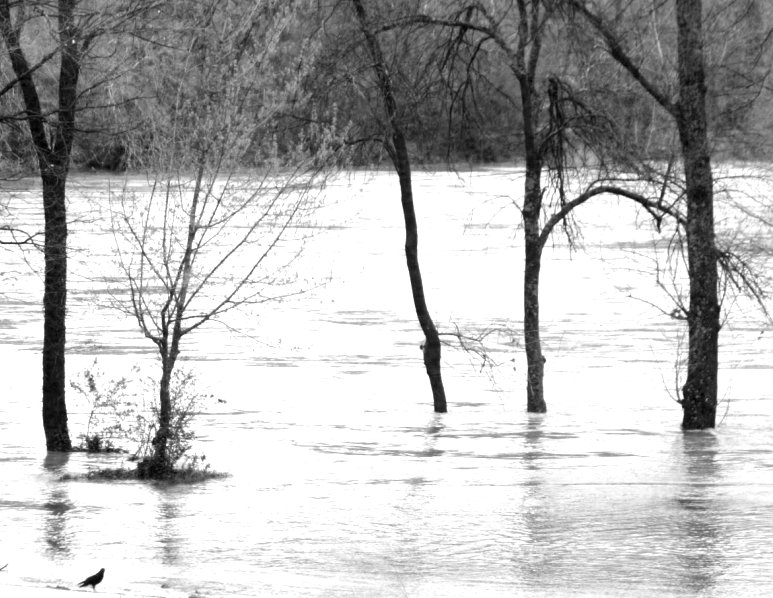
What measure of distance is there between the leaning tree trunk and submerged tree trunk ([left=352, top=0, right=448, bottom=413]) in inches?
170

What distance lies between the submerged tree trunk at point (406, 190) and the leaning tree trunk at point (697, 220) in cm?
433

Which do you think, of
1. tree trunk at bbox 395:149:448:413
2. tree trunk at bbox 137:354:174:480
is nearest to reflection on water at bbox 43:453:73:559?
tree trunk at bbox 137:354:174:480

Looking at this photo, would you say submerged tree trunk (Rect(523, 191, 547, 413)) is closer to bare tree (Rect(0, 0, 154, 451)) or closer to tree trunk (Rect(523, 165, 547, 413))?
tree trunk (Rect(523, 165, 547, 413))

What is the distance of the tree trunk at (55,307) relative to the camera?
14.1m

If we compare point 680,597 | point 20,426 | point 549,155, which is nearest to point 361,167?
point 549,155

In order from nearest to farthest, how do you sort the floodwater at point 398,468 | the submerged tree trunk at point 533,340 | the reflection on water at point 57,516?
the floodwater at point 398,468, the reflection on water at point 57,516, the submerged tree trunk at point 533,340

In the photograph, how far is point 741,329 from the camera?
1096 inches

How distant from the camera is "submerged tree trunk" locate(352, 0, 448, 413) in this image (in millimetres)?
18250

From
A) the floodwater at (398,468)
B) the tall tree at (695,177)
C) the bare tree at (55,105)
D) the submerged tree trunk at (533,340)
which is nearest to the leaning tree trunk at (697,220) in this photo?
the tall tree at (695,177)

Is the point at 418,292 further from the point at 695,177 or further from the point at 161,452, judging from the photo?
the point at 161,452

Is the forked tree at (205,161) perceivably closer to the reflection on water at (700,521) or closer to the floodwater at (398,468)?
the floodwater at (398,468)

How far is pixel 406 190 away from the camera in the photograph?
19.6 metres

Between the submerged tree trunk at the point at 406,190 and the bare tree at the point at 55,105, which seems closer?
the bare tree at the point at 55,105

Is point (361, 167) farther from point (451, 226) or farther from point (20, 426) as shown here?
point (451, 226)
